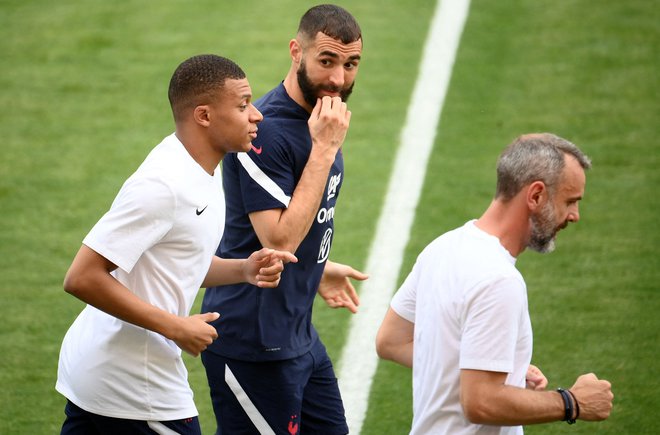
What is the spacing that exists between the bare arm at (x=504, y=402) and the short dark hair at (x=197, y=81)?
1.49m

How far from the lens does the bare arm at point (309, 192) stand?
4.29 meters

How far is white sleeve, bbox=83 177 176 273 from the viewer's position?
3.79 metres

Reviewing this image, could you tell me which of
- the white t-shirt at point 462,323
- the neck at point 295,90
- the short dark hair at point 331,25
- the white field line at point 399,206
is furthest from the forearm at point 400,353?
the white field line at point 399,206

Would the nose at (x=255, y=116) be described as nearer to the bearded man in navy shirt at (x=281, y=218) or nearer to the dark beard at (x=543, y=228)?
the bearded man in navy shirt at (x=281, y=218)

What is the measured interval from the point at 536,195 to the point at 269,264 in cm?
108

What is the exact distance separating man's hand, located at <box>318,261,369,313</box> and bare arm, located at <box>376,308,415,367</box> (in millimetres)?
915

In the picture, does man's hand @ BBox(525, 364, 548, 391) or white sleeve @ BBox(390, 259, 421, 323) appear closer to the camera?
man's hand @ BBox(525, 364, 548, 391)

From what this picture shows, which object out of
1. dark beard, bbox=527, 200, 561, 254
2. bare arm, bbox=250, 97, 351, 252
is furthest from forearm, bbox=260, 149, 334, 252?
dark beard, bbox=527, 200, 561, 254

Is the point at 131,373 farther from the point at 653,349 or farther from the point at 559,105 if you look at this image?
the point at 559,105

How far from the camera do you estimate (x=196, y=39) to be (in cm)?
1067

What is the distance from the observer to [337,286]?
17.1 ft

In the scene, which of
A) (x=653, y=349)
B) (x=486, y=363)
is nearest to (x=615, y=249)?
(x=653, y=349)

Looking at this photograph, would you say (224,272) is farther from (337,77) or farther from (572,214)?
(572,214)

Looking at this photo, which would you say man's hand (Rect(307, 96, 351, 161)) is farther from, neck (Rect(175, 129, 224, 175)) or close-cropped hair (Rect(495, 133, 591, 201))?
close-cropped hair (Rect(495, 133, 591, 201))
